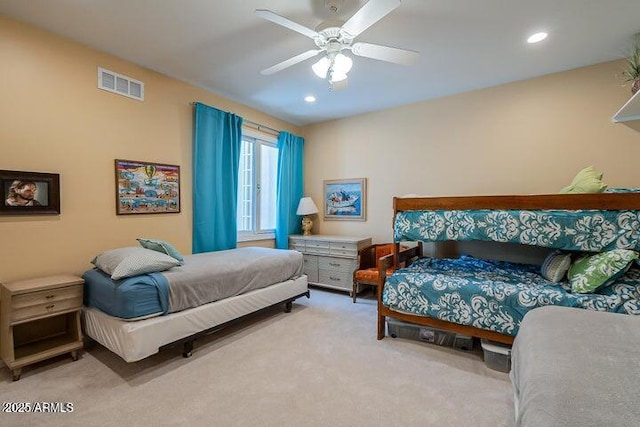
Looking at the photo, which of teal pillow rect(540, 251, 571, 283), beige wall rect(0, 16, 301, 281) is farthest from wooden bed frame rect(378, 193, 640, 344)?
beige wall rect(0, 16, 301, 281)

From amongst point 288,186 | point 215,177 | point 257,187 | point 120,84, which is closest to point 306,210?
point 288,186

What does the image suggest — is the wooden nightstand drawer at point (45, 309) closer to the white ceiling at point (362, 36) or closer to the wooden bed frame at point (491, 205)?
the white ceiling at point (362, 36)

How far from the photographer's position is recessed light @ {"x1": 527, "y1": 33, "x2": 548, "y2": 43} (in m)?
2.38

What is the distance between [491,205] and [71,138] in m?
3.71

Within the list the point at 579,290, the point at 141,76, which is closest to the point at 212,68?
the point at 141,76

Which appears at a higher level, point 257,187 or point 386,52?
point 386,52

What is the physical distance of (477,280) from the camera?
97.1 inches

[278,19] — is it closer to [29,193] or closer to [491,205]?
[491,205]

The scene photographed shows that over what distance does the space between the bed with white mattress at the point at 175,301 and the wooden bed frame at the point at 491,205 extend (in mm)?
1303

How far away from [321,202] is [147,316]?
3.22 metres

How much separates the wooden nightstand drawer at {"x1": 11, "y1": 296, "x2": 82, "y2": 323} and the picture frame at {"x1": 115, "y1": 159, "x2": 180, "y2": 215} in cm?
90

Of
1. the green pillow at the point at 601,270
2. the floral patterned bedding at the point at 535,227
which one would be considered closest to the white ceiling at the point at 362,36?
the floral patterned bedding at the point at 535,227

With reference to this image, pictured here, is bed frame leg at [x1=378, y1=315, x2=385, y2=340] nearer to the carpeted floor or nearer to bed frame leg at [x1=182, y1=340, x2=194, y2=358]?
the carpeted floor

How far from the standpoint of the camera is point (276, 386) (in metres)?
1.98
